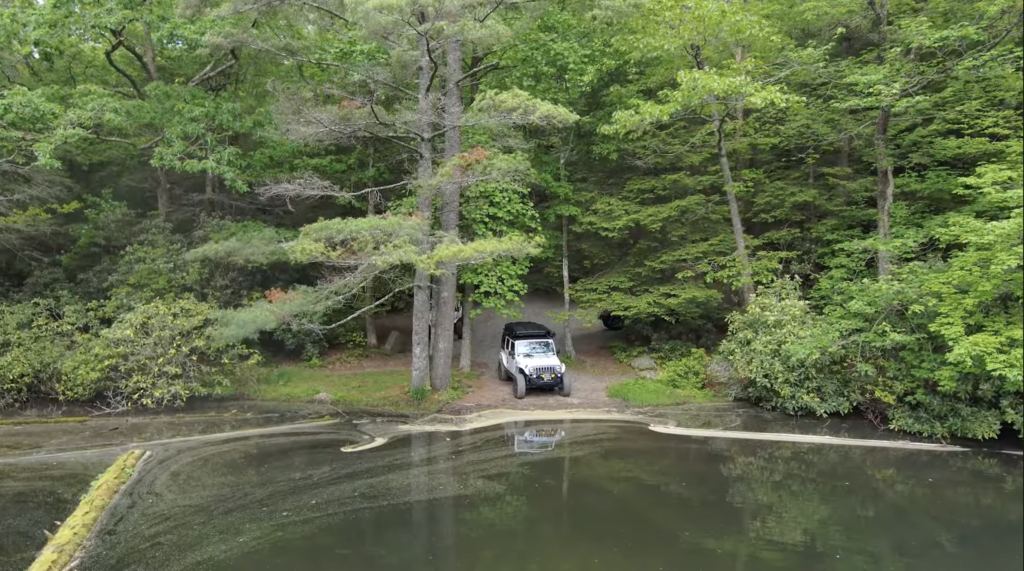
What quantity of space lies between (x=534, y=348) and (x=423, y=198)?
5.04 metres

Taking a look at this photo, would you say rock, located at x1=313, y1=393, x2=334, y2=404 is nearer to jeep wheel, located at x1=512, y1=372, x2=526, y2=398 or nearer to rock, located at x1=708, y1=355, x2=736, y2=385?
jeep wheel, located at x1=512, y1=372, x2=526, y2=398

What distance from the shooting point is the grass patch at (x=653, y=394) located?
14398 mm

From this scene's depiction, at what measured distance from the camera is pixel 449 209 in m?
14.4

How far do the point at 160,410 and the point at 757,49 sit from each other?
18.5 m

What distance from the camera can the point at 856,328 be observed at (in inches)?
498

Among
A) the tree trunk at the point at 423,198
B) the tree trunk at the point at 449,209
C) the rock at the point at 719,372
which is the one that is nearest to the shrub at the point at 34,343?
the tree trunk at the point at 423,198

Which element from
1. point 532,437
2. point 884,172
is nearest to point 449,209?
point 532,437

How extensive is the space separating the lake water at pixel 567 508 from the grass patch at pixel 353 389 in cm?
284

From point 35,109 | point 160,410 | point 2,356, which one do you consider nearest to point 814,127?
point 160,410

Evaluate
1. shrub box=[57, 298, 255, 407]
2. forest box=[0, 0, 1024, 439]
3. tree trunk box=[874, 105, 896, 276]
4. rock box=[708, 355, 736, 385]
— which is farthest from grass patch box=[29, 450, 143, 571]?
tree trunk box=[874, 105, 896, 276]

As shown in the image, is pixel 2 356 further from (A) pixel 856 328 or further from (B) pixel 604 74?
(A) pixel 856 328

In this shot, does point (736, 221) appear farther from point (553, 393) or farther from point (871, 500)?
point (871, 500)

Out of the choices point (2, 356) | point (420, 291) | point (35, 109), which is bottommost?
point (2, 356)

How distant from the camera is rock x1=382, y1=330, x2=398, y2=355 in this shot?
19.0 metres
